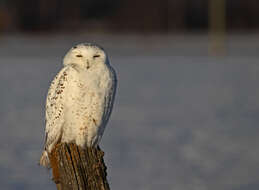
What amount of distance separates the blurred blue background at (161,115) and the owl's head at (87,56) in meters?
2.14

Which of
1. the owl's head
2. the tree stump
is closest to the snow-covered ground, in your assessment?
the owl's head

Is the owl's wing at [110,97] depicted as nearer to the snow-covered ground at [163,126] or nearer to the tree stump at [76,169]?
the tree stump at [76,169]

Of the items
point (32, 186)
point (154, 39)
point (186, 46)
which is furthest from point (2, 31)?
point (32, 186)

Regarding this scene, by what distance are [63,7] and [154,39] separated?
1111cm

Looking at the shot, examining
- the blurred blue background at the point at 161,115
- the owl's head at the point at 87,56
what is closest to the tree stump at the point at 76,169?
the owl's head at the point at 87,56

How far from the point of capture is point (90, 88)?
377 cm

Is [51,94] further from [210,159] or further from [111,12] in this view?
[111,12]

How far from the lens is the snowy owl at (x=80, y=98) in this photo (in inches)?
147

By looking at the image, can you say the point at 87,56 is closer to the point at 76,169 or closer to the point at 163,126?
the point at 76,169

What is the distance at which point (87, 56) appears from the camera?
367cm

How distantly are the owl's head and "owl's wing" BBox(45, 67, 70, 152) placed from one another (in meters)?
0.13

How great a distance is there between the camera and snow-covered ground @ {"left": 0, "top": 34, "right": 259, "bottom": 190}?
19.5 ft

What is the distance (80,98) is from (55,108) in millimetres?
226

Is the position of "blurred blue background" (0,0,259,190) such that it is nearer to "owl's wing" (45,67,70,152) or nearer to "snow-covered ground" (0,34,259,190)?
"snow-covered ground" (0,34,259,190)
